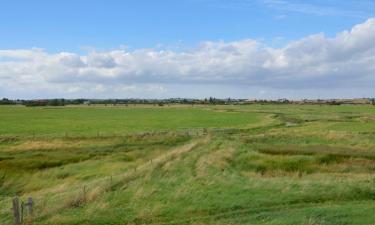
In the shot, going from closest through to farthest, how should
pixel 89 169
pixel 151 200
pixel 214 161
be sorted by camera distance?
pixel 151 200
pixel 214 161
pixel 89 169

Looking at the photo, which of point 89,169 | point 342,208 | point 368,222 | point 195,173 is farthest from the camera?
point 89,169

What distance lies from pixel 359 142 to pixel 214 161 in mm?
20572

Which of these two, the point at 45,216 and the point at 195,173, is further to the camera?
the point at 195,173

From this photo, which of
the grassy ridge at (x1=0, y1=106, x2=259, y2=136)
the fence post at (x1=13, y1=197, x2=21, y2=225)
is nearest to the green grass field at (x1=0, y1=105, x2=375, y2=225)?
the fence post at (x1=13, y1=197, x2=21, y2=225)

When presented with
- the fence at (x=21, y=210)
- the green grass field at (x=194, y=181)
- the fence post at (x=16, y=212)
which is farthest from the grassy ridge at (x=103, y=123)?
the fence post at (x=16, y=212)

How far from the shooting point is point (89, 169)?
36031 millimetres

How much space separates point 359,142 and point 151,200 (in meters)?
30.3

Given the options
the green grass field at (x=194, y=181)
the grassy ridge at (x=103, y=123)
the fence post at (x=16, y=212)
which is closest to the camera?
the fence post at (x=16, y=212)

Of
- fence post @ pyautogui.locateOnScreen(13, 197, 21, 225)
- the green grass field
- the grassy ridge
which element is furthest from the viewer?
the grassy ridge

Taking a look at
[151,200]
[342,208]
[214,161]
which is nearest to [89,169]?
[214,161]

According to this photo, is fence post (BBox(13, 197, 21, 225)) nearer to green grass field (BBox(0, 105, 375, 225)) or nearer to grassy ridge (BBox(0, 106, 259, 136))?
green grass field (BBox(0, 105, 375, 225))

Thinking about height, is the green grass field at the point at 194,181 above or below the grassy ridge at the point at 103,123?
below

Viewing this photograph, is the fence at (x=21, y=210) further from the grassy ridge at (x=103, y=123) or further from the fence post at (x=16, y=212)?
the grassy ridge at (x=103, y=123)

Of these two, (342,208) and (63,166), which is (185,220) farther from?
(63,166)
